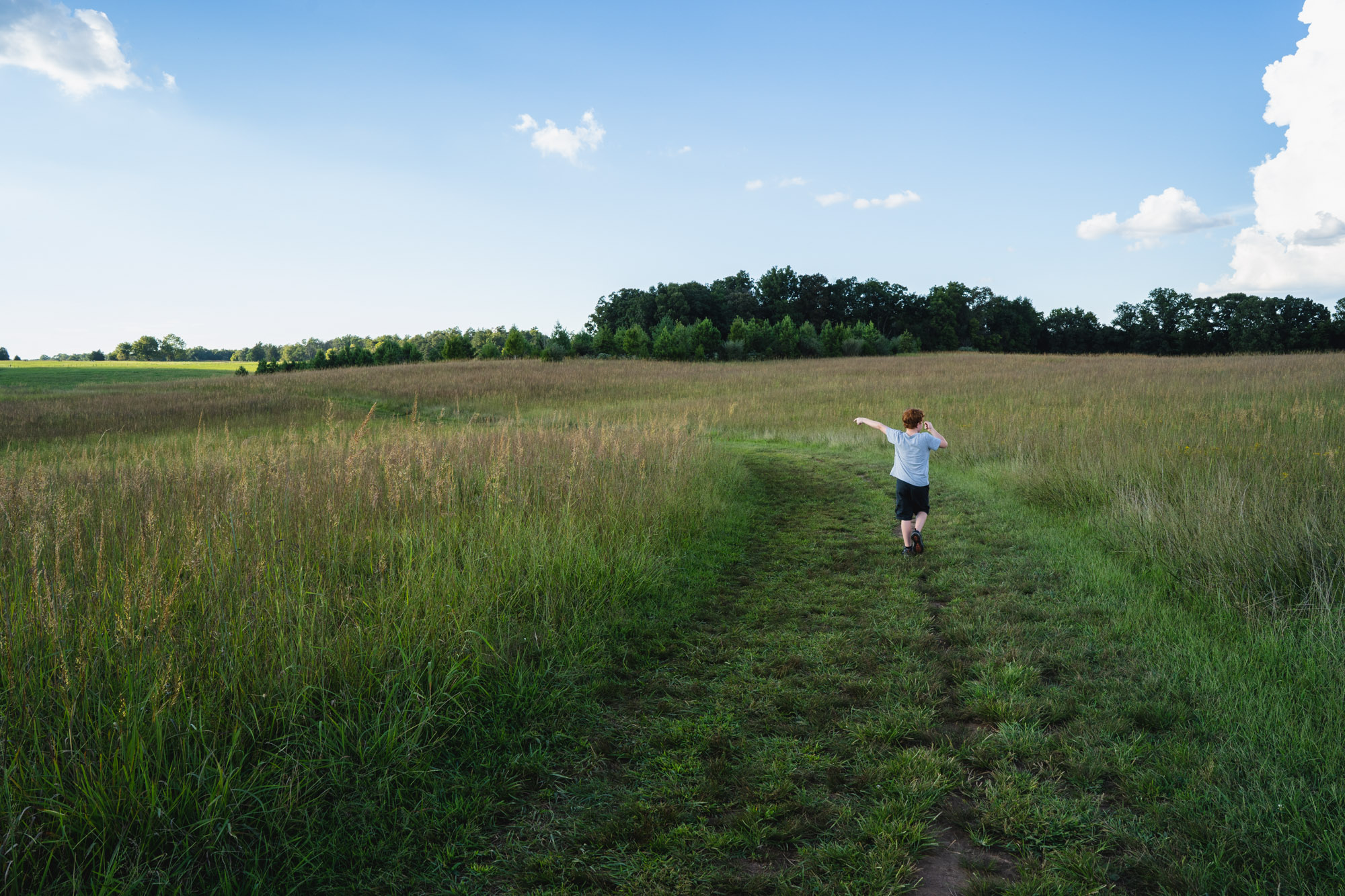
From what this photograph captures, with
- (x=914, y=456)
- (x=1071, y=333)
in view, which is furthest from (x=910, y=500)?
(x=1071, y=333)

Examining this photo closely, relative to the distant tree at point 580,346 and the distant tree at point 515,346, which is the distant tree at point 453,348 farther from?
the distant tree at point 580,346

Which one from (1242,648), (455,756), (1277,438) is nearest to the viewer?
(455,756)

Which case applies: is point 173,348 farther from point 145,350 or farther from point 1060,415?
point 1060,415

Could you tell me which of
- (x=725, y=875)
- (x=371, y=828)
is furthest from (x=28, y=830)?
(x=725, y=875)

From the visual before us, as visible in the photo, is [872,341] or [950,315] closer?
[872,341]

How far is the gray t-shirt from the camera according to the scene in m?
7.35

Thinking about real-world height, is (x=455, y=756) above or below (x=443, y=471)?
below

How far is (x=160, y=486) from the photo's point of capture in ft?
19.2

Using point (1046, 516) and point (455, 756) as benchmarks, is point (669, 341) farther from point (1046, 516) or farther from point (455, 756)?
point (455, 756)

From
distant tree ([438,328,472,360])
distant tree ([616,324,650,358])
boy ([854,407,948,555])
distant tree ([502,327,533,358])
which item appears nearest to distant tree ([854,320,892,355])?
distant tree ([616,324,650,358])

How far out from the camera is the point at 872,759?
10.9 ft

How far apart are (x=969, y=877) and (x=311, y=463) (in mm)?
6595

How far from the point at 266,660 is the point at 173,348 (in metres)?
163

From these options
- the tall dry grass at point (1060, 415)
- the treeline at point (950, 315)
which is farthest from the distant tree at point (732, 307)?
the tall dry grass at point (1060, 415)
